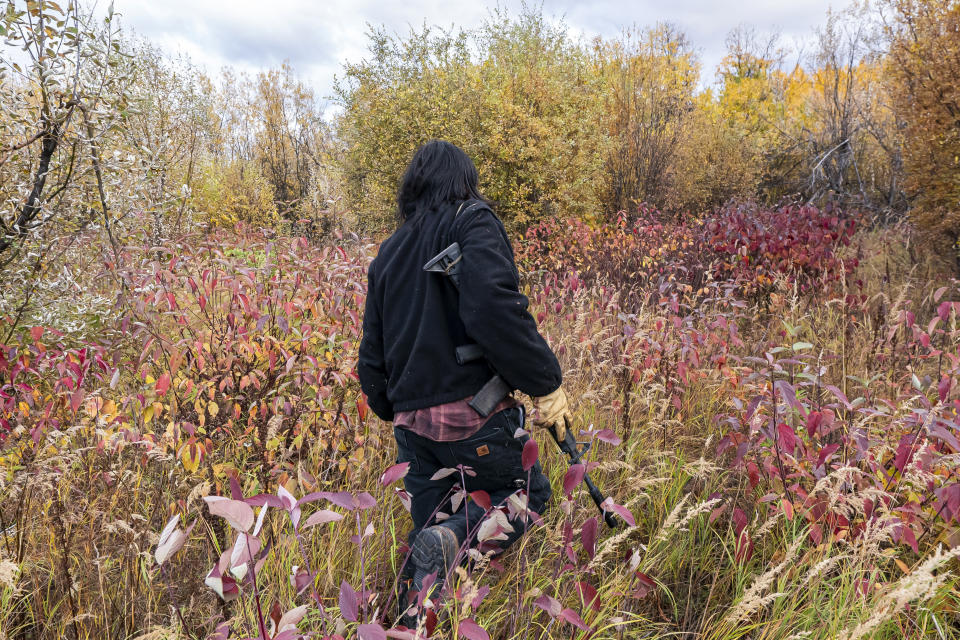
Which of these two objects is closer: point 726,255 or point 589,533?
point 589,533

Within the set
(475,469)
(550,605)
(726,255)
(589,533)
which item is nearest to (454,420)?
(475,469)

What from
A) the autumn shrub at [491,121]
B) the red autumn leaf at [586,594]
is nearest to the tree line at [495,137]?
the autumn shrub at [491,121]

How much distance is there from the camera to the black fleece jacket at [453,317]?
174 centimetres

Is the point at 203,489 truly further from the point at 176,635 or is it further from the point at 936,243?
the point at 936,243

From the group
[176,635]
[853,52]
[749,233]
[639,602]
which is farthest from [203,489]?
[853,52]

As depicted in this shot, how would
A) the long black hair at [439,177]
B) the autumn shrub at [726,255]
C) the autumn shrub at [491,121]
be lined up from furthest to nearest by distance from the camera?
the autumn shrub at [491,121] < the autumn shrub at [726,255] < the long black hair at [439,177]

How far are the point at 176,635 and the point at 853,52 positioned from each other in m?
15.0

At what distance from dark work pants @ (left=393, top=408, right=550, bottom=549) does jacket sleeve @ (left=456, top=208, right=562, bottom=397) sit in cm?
19

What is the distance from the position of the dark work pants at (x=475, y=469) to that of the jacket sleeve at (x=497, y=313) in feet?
0.61

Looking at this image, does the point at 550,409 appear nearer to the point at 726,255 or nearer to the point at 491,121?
the point at 726,255

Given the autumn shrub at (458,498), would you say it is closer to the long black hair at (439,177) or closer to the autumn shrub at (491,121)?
the long black hair at (439,177)

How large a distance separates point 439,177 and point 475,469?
3.48ft

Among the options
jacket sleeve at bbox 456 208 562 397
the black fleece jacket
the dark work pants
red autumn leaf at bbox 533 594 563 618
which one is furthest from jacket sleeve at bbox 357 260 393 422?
red autumn leaf at bbox 533 594 563 618

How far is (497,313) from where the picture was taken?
1.72 metres
